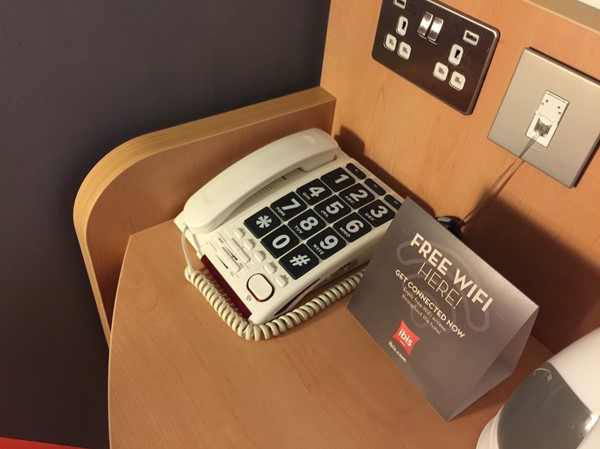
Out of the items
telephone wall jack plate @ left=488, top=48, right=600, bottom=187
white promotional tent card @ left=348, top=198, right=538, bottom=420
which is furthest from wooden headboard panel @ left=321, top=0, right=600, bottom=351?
white promotional tent card @ left=348, top=198, right=538, bottom=420

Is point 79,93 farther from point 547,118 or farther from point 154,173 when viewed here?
point 547,118

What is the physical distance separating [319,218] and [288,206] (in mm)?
46

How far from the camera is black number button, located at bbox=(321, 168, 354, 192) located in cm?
71

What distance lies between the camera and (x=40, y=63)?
23.6 inches

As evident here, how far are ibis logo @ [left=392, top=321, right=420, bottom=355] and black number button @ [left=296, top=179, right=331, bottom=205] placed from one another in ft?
0.67

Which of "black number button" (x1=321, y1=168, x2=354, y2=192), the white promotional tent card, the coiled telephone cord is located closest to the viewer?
the white promotional tent card

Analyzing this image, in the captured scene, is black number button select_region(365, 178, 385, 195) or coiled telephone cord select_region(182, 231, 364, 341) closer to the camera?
coiled telephone cord select_region(182, 231, 364, 341)

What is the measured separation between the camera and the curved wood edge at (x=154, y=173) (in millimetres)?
663

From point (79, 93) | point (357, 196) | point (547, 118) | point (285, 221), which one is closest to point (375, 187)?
point (357, 196)

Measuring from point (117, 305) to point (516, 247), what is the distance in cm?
49

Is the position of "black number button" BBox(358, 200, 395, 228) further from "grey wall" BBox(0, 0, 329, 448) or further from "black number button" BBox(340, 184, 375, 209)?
"grey wall" BBox(0, 0, 329, 448)

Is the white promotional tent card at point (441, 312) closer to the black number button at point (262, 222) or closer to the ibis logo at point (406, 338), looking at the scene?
the ibis logo at point (406, 338)

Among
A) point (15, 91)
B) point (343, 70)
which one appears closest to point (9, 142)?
point (15, 91)

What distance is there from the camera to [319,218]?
66cm
